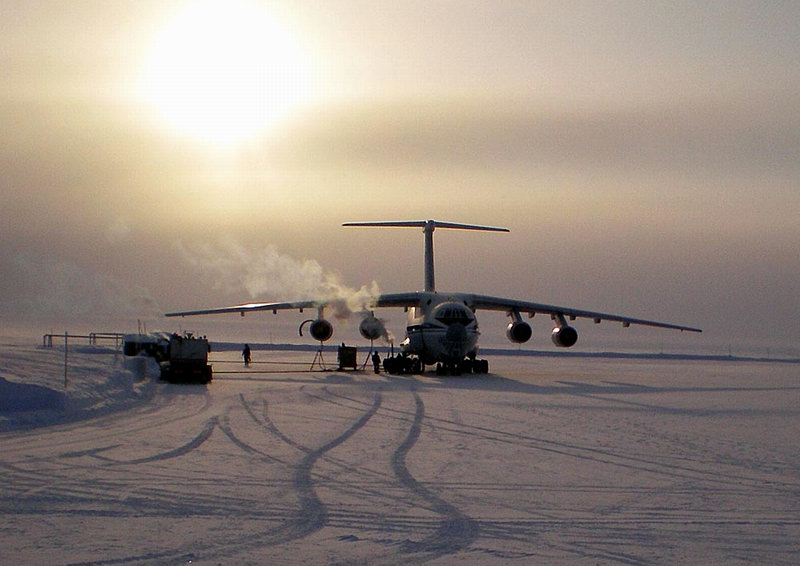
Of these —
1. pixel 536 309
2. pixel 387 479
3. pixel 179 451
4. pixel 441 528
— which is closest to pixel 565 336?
pixel 536 309

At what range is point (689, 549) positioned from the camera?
867 centimetres

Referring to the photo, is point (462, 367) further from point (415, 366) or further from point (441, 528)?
point (441, 528)

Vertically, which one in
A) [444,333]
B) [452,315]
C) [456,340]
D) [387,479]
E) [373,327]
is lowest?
A: [387,479]

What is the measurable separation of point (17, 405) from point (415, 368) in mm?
20284

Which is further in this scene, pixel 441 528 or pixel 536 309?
pixel 536 309

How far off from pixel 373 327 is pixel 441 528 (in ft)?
92.2

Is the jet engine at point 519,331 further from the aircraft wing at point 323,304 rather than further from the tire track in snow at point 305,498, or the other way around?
the tire track in snow at point 305,498

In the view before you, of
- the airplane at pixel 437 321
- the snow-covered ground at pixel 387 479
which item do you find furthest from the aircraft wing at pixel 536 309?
the snow-covered ground at pixel 387 479

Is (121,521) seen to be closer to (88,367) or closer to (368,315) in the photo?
(88,367)

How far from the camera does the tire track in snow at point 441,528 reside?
28.2ft

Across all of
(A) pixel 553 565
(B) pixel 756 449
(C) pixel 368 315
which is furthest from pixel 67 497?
(C) pixel 368 315

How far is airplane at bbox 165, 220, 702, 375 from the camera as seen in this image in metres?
34.3

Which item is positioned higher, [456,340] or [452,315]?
[452,315]

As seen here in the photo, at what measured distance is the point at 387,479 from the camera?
12094 mm
